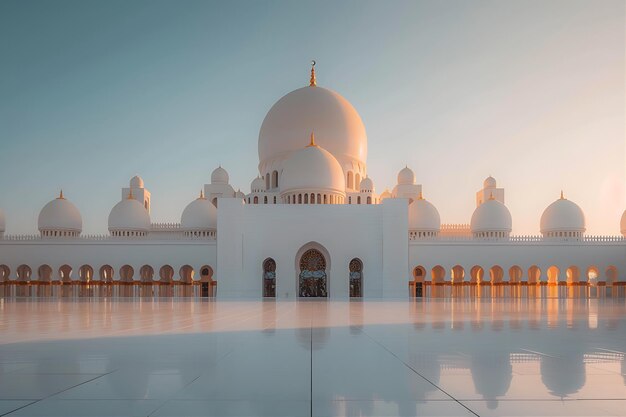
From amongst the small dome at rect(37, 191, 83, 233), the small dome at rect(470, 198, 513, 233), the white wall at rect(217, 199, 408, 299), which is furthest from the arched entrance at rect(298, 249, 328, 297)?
the small dome at rect(37, 191, 83, 233)

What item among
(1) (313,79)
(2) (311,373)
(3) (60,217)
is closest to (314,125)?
(1) (313,79)

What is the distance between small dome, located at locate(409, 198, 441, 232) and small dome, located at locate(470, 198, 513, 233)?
74.0 inches

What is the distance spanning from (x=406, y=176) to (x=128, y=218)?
45.8ft

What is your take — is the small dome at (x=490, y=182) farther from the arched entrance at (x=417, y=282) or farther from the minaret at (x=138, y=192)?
the minaret at (x=138, y=192)

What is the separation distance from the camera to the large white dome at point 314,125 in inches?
972

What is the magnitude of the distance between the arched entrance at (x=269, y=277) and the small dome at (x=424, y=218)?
719 centimetres

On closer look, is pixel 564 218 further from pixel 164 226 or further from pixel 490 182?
pixel 164 226

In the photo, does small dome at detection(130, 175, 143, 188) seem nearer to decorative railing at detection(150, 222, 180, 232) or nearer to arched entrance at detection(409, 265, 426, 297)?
decorative railing at detection(150, 222, 180, 232)

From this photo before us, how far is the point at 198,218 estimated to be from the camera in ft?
83.6

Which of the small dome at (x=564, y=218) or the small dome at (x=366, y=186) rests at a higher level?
the small dome at (x=366, y=186)

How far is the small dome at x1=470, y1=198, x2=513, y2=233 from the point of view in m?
25.5

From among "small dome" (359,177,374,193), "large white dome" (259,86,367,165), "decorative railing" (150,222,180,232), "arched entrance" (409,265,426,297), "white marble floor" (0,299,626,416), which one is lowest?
"arched entrance" (409,265,426,297)

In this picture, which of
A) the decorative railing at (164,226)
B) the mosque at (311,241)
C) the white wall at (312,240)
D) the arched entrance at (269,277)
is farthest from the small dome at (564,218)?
the decorative railing at (164,226)

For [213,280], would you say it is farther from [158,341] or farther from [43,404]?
[43,404]
